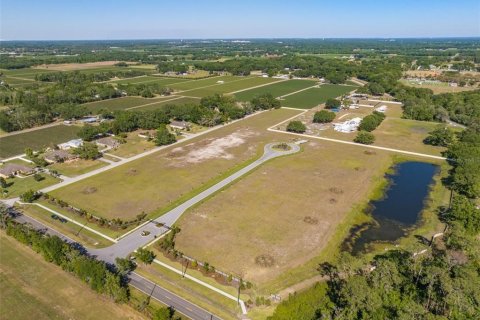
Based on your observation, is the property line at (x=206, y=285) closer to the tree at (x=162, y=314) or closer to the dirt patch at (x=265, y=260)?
the tree at (x=162, y=314)

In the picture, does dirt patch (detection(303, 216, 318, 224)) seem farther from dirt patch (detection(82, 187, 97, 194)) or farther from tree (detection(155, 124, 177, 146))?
tree (detection(155, 124, 177, 146))

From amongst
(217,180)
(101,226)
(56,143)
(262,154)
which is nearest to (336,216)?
(217,180)

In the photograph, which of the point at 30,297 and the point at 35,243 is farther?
the point at 35,243

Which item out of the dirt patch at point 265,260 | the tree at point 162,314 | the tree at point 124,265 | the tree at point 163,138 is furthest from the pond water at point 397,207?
the tree at point 163,138

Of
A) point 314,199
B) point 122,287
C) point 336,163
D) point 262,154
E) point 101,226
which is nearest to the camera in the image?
point 122,287

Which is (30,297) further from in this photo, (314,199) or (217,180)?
(314,199)

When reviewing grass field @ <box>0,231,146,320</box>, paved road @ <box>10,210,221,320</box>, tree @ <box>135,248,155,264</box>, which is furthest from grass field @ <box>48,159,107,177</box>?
paved road @ <box>10,210,221,320</box>
